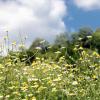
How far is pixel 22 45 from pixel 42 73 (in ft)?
1.65

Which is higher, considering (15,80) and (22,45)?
(22,45)

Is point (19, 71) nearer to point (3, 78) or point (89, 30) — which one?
point (3, 78)

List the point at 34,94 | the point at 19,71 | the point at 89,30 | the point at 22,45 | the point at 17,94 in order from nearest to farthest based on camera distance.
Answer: the point at 17,94 < the point at 34,94 < the point at 19,71 < the point at 22,45 < the point at 89,30

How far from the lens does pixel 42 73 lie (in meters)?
6.10

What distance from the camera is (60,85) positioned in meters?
4.95

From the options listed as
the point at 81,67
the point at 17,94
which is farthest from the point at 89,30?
the point at 17,94

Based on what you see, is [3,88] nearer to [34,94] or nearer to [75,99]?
[34,94]

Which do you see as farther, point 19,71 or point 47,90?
point 19,71

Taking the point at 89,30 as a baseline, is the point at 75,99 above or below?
below

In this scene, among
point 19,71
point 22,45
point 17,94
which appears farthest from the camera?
point 22,45

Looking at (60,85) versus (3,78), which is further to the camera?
(3,78)

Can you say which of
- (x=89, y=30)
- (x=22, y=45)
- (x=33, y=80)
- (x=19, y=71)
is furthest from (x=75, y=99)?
(x=89, y=30)

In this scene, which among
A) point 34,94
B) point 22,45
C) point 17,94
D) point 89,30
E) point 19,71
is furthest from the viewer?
point 89,30

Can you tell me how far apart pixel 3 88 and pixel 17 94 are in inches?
16.6
